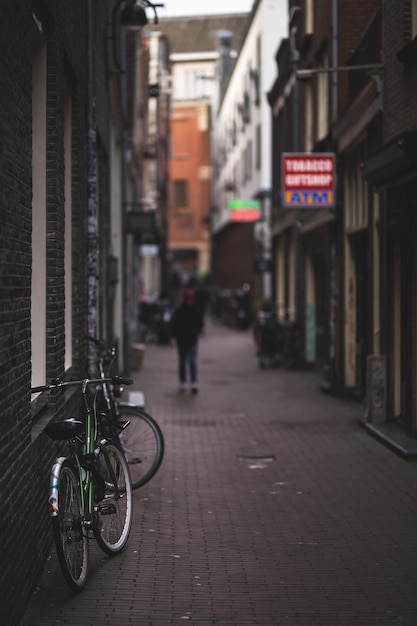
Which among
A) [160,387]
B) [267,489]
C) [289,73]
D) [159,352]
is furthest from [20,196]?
[159,352]

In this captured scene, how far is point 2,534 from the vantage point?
5410mm

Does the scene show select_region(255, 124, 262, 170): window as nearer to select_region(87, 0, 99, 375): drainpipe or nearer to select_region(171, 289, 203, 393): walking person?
select_region(171, 289, 203, 393): walking person

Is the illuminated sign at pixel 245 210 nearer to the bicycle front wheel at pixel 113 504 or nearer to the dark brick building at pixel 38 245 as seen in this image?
the dark brick building at pixel 38 245

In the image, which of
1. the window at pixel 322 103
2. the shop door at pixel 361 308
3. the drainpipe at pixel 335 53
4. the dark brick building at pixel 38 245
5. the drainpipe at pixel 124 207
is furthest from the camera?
the drainpipe at pixel 124 207

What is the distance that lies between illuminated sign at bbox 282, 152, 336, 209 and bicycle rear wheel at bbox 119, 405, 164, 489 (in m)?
8.49

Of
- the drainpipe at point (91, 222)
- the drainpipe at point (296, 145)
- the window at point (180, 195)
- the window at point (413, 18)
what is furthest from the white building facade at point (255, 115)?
the drainpipe at point (91, 222)

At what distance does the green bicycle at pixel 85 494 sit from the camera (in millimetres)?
6312

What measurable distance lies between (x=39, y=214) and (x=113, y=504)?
7.01 feet

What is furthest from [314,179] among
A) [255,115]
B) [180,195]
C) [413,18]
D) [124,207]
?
[180,195]

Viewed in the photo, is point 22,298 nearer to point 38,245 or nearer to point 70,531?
point 70,531

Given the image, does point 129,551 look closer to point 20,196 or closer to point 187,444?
point 20,196

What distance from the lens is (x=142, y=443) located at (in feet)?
33.7

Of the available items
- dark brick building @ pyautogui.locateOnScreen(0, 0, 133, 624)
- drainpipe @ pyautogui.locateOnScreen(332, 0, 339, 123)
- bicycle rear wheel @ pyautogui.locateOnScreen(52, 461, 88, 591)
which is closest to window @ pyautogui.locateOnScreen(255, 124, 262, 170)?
drainpipe @ pyautogui.locateOnScreen(332, 0, 339, 123)

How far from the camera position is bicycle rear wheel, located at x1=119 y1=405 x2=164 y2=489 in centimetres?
1014
